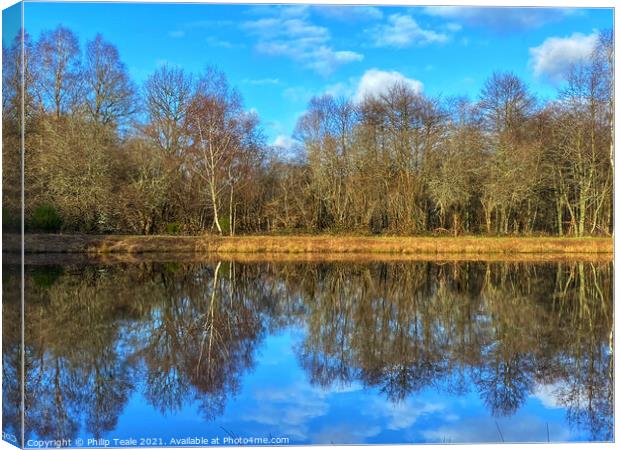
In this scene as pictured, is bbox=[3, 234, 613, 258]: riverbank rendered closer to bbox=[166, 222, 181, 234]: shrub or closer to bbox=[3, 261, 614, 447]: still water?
bbox=[166, 222, 181, 234]: shrub

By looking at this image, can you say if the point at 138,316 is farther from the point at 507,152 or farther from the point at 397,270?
the point at 507,152

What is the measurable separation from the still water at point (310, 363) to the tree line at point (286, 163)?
41.0ft

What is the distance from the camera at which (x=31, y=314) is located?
11297 mm

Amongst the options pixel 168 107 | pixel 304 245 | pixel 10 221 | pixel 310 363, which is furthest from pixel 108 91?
pixel 10 221

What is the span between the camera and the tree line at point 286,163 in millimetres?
27938

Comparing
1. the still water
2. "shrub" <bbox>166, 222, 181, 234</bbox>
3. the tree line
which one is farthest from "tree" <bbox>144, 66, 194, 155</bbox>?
the still water

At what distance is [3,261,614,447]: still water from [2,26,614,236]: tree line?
41.0ft

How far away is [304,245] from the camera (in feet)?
95.4

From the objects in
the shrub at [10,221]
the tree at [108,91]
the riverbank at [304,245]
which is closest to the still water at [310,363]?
the shrub at [10,221]

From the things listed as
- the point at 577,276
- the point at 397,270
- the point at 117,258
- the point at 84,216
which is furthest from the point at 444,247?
the point at 84,216

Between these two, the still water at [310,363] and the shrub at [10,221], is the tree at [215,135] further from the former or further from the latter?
the shrub at [10,221]

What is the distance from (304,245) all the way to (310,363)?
20.4m

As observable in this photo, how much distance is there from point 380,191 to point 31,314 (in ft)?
76.8

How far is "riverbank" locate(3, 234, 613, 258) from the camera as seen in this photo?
2733 centimetres
